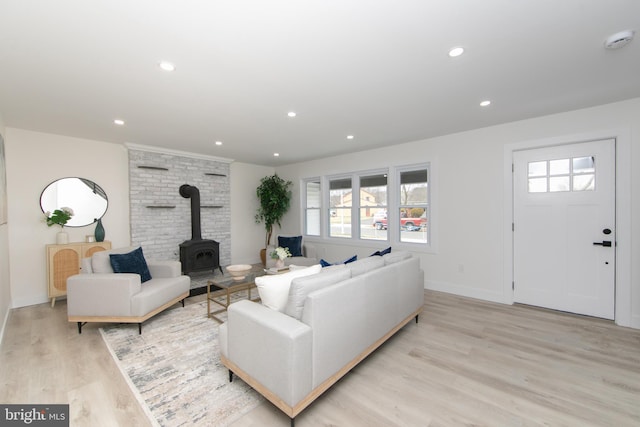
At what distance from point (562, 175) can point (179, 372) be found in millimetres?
4801

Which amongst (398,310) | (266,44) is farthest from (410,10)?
(398,310)

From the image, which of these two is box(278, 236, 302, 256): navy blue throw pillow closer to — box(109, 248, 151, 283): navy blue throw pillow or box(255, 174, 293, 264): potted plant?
box(255, 174, 293, 264): potted plant

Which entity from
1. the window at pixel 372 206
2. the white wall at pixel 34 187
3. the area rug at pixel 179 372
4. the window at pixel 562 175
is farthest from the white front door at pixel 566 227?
the white wall at pixel 34 187

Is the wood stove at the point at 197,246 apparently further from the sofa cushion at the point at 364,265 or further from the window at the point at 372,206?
the sofa cushion at the point at 364,265

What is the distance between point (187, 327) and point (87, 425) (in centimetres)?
142

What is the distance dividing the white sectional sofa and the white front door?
2.58 metres

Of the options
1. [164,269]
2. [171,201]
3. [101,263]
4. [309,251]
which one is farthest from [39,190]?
[309,251]

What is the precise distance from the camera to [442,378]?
214 centimetres

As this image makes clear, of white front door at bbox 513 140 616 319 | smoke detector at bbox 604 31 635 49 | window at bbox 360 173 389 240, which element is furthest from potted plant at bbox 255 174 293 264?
smoke detector at bbox 604 31 635 49

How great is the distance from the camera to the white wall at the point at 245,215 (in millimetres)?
6297

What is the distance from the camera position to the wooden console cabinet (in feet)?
12.4

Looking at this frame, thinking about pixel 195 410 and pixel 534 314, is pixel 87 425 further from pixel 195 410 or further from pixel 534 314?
pixel 534 314

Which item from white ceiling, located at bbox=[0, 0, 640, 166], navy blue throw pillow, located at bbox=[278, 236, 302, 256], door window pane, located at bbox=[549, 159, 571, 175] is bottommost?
navy blue throw pillow, located at bbox=[278, 236, 302, 256]

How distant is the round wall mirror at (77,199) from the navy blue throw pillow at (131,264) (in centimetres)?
163
